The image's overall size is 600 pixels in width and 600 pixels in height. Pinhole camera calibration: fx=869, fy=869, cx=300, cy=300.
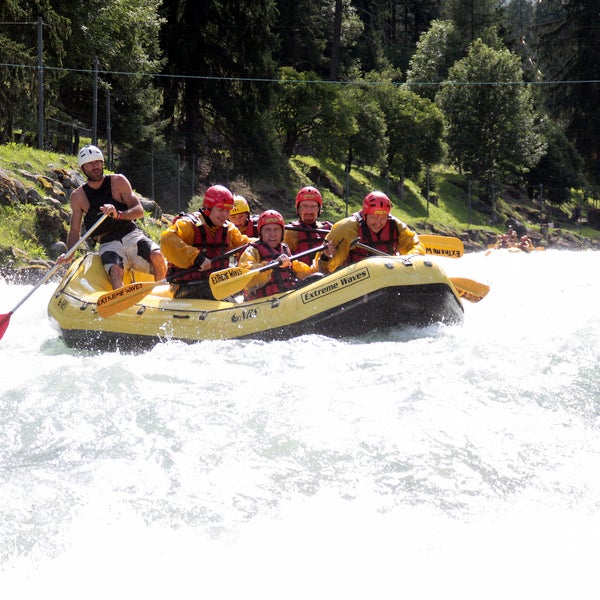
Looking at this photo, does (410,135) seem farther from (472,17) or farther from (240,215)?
(240,215)

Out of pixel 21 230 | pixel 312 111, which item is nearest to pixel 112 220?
pixel 21 230

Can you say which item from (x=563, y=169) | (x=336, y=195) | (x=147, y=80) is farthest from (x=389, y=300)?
(x=563, y=169)

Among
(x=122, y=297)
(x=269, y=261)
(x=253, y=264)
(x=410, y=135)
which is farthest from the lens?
(x=410, y=135)

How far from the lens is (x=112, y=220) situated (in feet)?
27.4

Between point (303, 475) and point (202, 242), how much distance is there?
4.48 meters

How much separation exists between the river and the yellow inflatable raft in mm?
809

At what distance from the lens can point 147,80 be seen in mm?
25031

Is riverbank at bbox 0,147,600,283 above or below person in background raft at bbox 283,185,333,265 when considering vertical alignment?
below

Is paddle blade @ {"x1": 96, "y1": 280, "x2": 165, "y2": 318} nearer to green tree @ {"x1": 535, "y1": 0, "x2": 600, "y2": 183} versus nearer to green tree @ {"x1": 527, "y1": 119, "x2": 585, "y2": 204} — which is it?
green tree @ {"x1": 535, "y1": 0, "x2": 600, "y2": 183}

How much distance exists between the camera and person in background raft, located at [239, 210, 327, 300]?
7957mm

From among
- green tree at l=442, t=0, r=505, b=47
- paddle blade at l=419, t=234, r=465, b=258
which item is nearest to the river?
paddle blade at l=419, t=234, r=465, b=258

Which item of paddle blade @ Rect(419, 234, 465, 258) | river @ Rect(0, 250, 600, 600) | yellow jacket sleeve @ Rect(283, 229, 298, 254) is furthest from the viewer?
yellow jacket sleeve @ Rect(283, 229, 298, 254)

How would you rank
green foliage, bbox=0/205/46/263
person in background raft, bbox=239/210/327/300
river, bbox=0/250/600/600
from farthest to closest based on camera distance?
green foliage, bbox=0/205/46/263, person in background raft, bbox=239/210/327/300, river, bbox=0/250/600/600

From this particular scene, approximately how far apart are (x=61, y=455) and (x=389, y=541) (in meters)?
1.81
